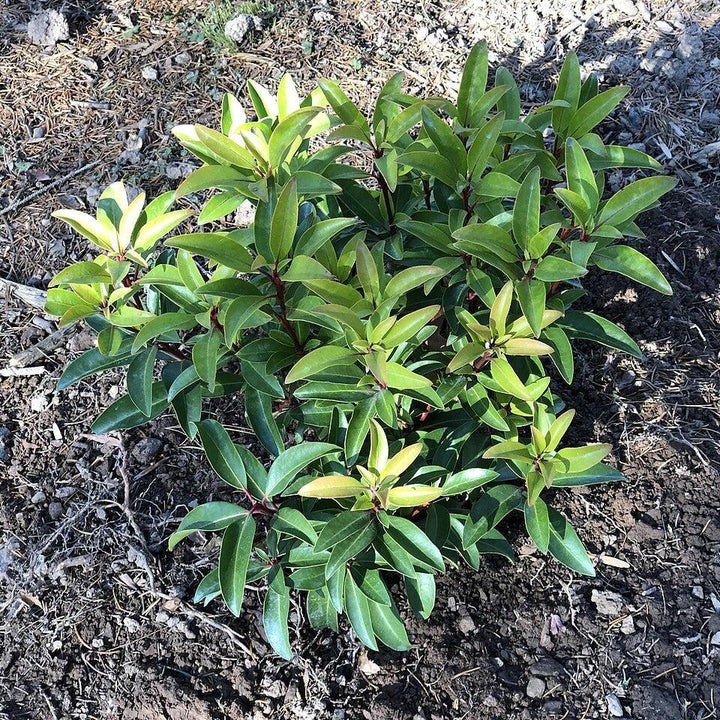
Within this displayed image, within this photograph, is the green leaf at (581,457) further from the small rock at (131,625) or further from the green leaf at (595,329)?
the small rock at (131,625)

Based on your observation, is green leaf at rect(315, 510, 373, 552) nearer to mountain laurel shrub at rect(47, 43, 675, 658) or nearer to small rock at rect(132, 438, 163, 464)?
mountain laurel shrub at rect(47, 43, 675, 658)

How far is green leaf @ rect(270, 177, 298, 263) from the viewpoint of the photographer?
1.58 m

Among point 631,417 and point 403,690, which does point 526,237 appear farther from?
point 403,690

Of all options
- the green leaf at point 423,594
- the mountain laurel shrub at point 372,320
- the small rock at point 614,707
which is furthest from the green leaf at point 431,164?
the small rock at point 614,707

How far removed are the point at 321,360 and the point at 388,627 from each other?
832 mm

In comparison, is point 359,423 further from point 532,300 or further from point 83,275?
point 83,275

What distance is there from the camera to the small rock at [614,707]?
6.80 feet

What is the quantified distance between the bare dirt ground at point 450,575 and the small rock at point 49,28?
13.5 inches

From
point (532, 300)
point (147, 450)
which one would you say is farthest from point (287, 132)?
point (147, 450)

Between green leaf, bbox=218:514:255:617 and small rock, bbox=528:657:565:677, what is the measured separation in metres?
1.00

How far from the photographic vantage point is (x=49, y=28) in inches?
151

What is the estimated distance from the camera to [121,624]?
2.29m

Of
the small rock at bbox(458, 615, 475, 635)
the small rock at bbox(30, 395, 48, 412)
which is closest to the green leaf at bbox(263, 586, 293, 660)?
the small rock at bbox(458, 615, 475, 635)

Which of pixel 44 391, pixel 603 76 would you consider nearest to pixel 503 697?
pixel 44 391
